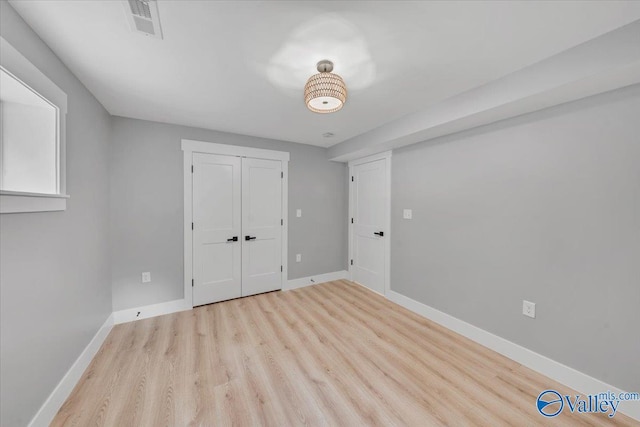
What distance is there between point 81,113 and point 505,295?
405cm

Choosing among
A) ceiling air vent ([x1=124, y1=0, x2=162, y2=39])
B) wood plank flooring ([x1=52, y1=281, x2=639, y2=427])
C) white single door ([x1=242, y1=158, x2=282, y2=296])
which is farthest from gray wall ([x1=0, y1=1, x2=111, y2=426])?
white single door ([x1=242, y1=158, x2=282, y2=296])

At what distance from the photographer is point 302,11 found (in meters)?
1.28

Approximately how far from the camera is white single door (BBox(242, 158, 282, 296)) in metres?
3.52

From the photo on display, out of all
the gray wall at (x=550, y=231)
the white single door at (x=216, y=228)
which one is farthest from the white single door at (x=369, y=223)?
the white single door at (x=216, y=228)

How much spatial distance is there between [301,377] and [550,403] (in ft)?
5.85

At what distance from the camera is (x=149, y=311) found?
9.50 ft

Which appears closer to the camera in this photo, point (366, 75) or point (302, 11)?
point (302, 11)

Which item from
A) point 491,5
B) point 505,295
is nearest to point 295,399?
point 505,295

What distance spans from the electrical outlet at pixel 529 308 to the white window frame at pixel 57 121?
11.6 feet

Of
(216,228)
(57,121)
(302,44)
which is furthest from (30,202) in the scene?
(216,228)

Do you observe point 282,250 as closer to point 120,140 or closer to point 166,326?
point 166,326

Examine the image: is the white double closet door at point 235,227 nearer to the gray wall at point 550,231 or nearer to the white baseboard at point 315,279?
the white baseboard at point 315,279

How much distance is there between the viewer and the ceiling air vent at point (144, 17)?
1224mm

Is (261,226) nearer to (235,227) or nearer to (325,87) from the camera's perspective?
(235,227)
